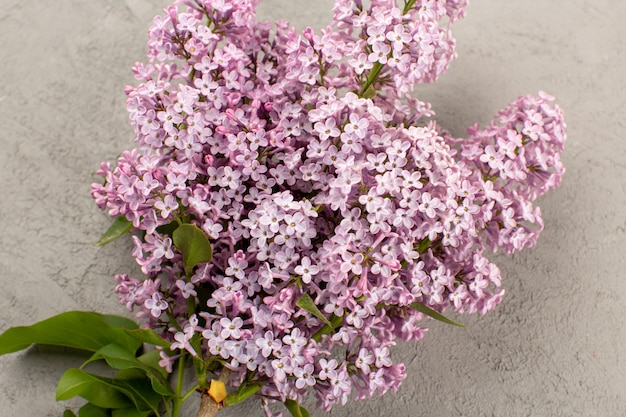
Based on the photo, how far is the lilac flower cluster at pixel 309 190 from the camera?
2.45ft

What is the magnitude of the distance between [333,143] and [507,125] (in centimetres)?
22

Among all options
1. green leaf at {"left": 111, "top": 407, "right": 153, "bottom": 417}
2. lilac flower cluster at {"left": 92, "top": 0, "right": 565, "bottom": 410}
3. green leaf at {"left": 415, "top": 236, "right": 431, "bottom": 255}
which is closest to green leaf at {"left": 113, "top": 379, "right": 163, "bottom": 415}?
green leaf at {"left": 111, "top": 407, "right": 153, "bottom": 417}

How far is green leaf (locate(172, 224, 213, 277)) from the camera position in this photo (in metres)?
0.74

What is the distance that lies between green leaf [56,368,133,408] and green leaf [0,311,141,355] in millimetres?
39

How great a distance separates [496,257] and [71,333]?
1.91 feet

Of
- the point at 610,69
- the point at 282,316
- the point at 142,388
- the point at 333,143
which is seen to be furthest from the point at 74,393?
the point at 610,69

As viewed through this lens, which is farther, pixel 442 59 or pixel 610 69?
pixel 610 69

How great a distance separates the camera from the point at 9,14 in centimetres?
113

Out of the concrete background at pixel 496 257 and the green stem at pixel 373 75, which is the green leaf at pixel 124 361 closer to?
the concrete background at pixel 496 257

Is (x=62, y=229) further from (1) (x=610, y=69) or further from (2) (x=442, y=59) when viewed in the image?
(1) (x=610, y=69)

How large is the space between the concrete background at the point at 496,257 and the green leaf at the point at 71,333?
15 centimetres

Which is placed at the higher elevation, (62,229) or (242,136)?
(242,136)

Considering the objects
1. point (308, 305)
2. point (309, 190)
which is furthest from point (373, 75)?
point (308, 305)

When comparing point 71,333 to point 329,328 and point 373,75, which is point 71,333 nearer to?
point 329,328
